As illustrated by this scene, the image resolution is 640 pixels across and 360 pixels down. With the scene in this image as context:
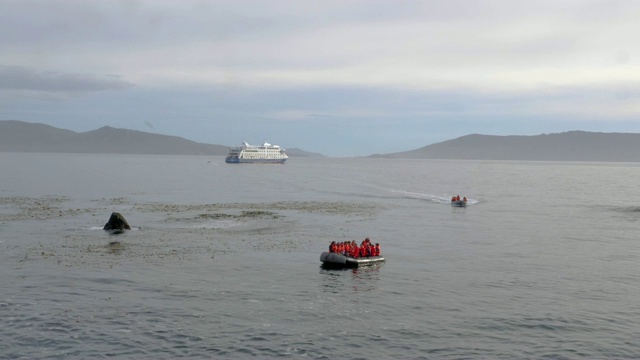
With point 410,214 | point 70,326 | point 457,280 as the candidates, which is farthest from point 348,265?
point 410,214

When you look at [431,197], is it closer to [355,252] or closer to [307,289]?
[355,252]

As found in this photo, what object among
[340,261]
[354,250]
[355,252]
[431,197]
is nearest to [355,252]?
[355,252]

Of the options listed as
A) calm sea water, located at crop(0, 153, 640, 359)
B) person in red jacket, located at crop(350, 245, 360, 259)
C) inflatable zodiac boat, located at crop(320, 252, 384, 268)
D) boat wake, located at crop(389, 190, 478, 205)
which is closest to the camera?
calm sea water, located at crop(0, 153, 640, 359)

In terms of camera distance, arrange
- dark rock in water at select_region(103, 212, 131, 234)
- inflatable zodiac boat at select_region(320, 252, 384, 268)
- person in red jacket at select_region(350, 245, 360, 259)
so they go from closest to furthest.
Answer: inflatable zodiac boat at select_region(320, 252, 384, 268)
person in red jacket at select_region(350, 245, 360, 259)
dark rock in water at select_region(103, 212, 131, 234)

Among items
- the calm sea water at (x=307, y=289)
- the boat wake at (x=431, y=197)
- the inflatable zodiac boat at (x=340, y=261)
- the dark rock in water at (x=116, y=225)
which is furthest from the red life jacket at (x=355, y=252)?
the boat wake at (x=431, y=197)

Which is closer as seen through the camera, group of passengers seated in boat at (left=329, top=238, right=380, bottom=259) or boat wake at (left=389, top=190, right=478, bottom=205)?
group of passengers seated in boat at (left=329, top=238, right=380, bottom=259)

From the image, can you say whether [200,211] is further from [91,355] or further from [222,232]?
[91,355]

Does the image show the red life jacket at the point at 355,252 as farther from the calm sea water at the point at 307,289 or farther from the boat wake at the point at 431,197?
the boat wake at the point at 431,197

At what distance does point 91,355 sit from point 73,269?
724 inches

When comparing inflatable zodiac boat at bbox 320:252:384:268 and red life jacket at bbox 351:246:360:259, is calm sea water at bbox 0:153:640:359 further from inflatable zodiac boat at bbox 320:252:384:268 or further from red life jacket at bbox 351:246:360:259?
red life jacket at bbox 351:246:360:259

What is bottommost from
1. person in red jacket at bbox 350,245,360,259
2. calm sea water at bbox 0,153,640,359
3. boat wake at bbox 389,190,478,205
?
calm sea water at bbox 0,153,640,359

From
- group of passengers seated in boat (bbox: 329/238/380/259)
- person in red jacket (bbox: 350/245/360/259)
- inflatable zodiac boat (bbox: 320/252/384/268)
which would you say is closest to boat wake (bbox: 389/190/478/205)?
group of passengers seated in boat (bbox: 329/238/380/259)

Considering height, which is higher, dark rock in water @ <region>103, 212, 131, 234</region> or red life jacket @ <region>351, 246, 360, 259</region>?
dark rock in water @ <region>103, 212, 131, 234</region>

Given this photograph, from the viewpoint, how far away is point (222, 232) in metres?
66.2
